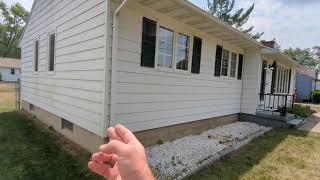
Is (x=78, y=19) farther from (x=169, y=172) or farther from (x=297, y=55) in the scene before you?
(x=297, y=55)

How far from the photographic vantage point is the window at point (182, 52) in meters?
7.07

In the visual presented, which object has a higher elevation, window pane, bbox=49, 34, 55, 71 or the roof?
the roof

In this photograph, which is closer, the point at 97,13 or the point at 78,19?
the point at 97,13

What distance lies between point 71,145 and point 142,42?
3.01 metres

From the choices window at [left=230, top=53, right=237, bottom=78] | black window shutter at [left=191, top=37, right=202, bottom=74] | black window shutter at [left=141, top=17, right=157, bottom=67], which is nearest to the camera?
black window shutter at [left=141, top=17, right=157, bottom=67]

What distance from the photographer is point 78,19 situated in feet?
21.2

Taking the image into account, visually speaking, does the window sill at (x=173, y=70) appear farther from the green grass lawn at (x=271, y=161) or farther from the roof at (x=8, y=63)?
the roof at (x=8, y=63)

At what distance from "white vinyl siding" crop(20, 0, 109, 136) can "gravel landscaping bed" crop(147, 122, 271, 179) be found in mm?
1424

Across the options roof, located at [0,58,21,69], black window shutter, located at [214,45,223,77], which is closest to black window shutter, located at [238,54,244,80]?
black window shutter, located at [214,45,223,77]

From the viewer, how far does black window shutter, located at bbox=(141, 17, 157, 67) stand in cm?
588

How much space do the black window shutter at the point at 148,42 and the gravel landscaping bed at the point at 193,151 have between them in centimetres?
202

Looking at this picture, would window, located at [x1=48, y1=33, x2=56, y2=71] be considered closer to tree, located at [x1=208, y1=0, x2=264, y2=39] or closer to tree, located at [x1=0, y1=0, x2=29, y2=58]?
tree, located at [x1=208, y1=0, x2=264, y2=39]

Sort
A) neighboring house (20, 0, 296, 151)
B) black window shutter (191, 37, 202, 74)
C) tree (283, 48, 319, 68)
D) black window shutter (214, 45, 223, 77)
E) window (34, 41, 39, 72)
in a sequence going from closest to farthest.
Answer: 1. neighboring house (20, 0, 296, 151)
2. black window shutter (191, 37, 202, 74)
3. black window shutter (214, 45, 223, 77)
4. window (34, 41, 39, 72)
5. tree (283, 48, 319, 68)

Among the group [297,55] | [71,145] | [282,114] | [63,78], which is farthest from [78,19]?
[297,55]
